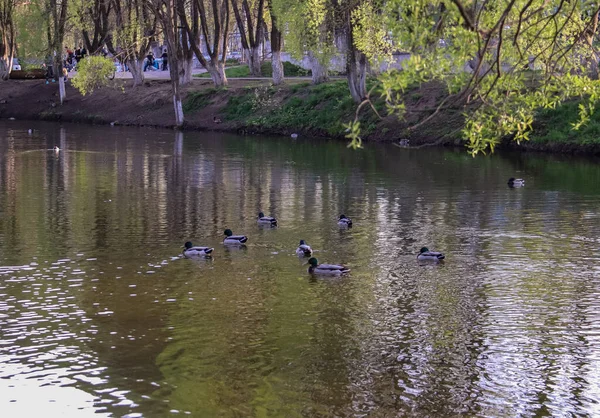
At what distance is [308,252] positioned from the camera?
24969 mm

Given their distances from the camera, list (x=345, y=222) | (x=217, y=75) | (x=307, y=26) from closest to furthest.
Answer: (x=345, y=222), (x=307, y=26), (x=217, y=75)

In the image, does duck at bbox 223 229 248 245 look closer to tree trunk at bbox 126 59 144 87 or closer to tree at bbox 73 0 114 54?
tree at bbox 73 0 114 54

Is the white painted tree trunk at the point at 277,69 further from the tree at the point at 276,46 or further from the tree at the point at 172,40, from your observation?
the tree at the point at 172,40

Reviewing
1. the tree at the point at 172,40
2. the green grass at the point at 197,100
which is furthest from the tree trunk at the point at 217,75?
the tree at the point at 172,40

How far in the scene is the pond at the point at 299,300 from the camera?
51.1ft

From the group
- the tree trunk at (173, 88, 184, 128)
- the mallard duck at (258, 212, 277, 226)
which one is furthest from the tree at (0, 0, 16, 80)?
the mallard duck at (258, 212, 277, 226)

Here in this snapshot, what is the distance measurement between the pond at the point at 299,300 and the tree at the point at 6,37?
46.8m

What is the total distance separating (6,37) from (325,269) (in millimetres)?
71050

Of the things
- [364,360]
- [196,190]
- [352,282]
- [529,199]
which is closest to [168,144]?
[196,190]

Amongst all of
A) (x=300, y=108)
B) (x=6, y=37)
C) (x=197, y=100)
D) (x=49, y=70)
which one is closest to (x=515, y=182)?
(x=300, y=108)

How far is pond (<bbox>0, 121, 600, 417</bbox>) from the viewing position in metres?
15.6

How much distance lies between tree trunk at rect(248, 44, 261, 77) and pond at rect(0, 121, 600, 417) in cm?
3915

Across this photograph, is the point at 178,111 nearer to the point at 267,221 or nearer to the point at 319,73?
the point at 319,73

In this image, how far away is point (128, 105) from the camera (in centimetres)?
7406
